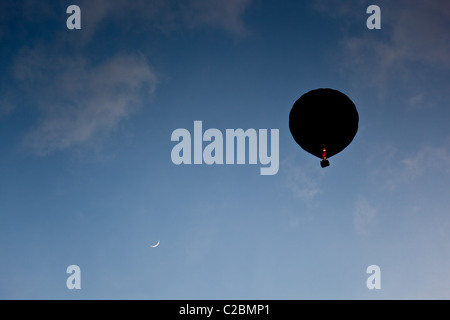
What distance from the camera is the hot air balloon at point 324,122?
25.7ft

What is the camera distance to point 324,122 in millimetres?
7828

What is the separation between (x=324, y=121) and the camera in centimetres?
783

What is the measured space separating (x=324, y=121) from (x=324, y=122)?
23 mm

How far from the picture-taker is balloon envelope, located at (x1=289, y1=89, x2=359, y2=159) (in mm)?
7848

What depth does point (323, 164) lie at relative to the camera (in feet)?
25.9

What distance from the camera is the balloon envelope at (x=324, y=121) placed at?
7848 mm
